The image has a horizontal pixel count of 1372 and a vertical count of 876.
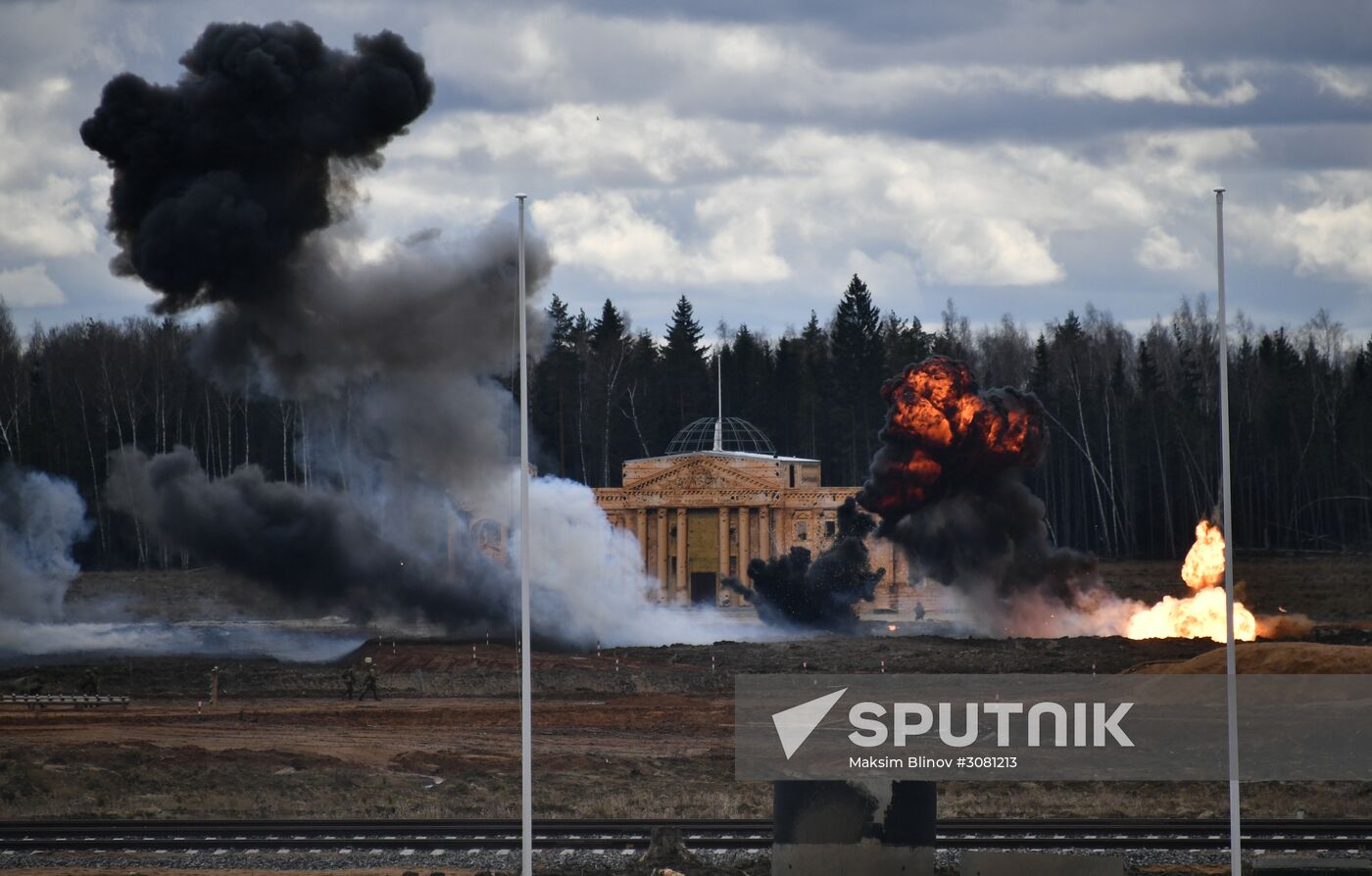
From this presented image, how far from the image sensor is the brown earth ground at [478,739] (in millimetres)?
38594

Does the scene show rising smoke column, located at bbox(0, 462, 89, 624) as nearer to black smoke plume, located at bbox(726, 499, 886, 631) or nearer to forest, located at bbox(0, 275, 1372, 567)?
forest, located at bbox(0, 275, 1372, 567)

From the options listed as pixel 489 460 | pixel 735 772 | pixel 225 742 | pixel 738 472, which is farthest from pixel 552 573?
pixel 735 772

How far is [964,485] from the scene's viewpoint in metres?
80.7

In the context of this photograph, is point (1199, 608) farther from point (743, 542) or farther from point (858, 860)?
point (858, 860)

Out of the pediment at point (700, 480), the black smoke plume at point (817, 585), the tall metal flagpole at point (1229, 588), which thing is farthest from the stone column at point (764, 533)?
the tall metal flagpole at point (1229, 588)

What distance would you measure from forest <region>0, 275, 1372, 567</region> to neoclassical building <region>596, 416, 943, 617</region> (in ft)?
33.1

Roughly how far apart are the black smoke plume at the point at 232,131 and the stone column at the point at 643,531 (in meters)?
31.3

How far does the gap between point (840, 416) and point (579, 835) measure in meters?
93.0

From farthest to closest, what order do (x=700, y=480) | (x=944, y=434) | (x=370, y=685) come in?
(x=700, y=480) → (x=944, y=434) → (x=370, y=685)

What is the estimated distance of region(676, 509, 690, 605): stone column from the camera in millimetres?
96188

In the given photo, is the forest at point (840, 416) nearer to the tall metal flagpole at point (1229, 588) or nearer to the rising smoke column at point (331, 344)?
the rising smoke column at point (331, 344)

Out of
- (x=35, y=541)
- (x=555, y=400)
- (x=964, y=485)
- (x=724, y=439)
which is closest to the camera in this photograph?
(x=964, y=485)

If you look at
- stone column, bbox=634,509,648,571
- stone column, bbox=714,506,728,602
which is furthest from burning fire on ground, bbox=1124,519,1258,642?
stone column, bbox=634,509,648,571

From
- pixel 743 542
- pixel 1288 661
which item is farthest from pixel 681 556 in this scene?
pixel 1288 661
